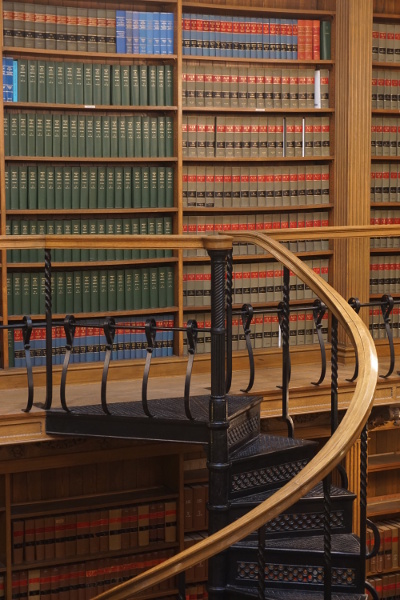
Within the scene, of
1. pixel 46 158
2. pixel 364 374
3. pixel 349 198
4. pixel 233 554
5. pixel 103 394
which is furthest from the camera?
pixel 349 198

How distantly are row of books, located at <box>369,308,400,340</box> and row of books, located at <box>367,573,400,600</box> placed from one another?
1448mm

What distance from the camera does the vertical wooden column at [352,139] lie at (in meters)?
5.43

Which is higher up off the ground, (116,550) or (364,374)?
(364,374)

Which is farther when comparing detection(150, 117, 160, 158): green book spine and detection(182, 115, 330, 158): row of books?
detection(182, 115, 330, 158): row of books

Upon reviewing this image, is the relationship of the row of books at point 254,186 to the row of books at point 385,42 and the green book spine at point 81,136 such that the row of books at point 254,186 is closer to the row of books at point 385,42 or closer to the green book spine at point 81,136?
the green book spine at point 81,136

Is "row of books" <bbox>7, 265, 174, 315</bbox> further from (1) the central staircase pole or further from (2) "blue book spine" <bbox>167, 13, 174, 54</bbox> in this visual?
(1) the central staircase pole

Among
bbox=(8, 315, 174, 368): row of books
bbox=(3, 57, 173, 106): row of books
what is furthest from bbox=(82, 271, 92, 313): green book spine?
bbox=(3, 57, 173, 106): row of books

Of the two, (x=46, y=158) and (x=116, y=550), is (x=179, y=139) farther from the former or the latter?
(x=116, y=550)

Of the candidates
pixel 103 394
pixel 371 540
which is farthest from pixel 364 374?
pixel 371 540

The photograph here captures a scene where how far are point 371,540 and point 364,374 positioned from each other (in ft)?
9.68

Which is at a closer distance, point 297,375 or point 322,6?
point 297,375

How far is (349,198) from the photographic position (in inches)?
217

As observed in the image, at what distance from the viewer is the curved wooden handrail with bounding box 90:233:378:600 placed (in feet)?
8.90

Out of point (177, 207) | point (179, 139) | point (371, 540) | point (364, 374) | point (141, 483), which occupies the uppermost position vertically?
point (179, 139)
